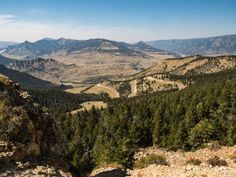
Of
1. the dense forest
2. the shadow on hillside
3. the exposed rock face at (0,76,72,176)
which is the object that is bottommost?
the dense forest

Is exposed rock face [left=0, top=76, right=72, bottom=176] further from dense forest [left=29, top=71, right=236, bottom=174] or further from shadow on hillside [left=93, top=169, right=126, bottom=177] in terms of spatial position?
dense forest [left=29, top=71, right=236, bottom=174]

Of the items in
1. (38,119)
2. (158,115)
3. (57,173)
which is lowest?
(158,115)

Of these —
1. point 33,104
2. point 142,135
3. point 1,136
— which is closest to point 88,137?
point 142,135

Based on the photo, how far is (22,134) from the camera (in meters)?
37.0

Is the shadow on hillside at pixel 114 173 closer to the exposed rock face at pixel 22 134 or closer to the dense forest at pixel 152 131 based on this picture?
the exposed rock face at pixel 22 134

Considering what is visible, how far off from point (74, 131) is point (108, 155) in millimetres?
72326

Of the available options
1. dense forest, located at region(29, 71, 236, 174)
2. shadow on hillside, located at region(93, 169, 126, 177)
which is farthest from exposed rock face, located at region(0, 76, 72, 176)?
dense forest, located at region(29, 71, 236, 174)

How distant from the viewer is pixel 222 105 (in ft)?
378

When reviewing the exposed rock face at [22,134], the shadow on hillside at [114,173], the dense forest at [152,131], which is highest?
the exposed rock face at [22,134]

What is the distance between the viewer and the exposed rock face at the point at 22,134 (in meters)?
34.5

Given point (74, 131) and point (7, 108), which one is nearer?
point (7, 108)

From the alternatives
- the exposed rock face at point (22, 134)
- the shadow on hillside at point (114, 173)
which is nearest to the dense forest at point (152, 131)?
the shadow on hillside at point (114, 173)

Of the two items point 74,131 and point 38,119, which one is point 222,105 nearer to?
point 74,131

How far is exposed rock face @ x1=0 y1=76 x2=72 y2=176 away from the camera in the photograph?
113ft
